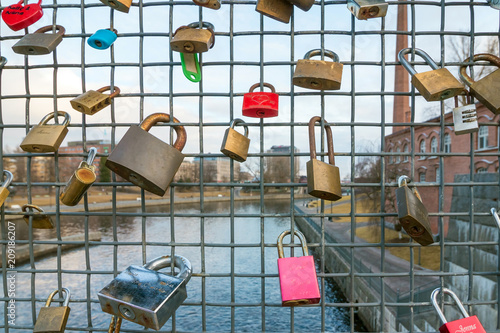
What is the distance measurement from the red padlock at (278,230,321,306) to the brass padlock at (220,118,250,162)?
1.37ft

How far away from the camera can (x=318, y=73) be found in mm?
1382

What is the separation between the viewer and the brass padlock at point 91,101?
4.68ft

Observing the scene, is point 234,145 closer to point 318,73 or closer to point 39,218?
point 318,73

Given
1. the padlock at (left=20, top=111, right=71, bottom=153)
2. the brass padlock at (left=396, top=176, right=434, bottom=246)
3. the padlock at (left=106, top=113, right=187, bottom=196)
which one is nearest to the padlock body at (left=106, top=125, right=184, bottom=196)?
the padlock at (left=106, top=113, right=187, bottom=196)

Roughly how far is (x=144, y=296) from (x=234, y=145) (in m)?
0.63

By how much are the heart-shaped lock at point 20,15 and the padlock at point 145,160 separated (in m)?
0.78

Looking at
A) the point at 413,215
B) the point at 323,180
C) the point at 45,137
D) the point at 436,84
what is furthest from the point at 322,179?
the point at 45,137

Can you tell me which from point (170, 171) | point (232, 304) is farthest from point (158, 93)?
point (232, 304)

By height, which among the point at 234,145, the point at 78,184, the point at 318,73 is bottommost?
the point at 78,184

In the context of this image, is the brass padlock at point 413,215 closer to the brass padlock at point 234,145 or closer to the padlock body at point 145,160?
the brass padlock at point 234,145

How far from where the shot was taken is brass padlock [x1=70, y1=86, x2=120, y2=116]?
4.68ft

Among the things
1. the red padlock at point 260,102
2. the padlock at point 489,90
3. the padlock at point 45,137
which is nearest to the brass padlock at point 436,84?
the padlock at point 489,90

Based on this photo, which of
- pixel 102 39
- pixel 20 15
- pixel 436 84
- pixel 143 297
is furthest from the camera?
pixel 20 15

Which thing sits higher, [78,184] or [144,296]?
[78,184]
